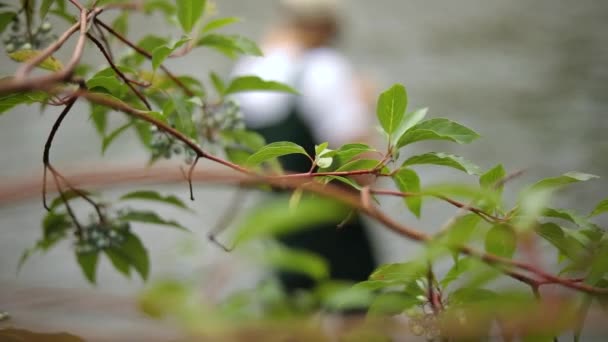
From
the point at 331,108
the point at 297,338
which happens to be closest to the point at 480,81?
the point at 331,108

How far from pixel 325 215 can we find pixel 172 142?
0.33 metres

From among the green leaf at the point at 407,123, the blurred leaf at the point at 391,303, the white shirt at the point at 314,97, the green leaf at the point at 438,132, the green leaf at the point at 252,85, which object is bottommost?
the blurred leaf at the point at 391,303

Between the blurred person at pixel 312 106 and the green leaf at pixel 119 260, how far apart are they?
1.14m

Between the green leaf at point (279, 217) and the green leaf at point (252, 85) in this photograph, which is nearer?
the green leaf at point (279, 217)

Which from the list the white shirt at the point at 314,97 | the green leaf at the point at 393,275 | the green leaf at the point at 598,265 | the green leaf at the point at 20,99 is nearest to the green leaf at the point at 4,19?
the green leaf at the point at 20,99

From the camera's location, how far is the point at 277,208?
0.22 meters

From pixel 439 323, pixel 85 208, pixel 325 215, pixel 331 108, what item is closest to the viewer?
pixel 325 215

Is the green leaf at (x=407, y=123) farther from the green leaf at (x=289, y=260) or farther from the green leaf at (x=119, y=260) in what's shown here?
the green leaf at (x=119, y=260)

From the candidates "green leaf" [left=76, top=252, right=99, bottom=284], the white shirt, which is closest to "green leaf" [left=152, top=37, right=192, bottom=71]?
"green leaf" [left=76, top=252, right=99, bottom=284]

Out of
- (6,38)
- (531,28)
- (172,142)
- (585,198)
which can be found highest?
(531,28)

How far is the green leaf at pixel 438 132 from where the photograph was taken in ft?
1.34

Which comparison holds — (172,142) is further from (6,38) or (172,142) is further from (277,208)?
(277,208)

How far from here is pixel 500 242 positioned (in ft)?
1.27

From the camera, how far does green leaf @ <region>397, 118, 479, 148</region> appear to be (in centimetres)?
41
